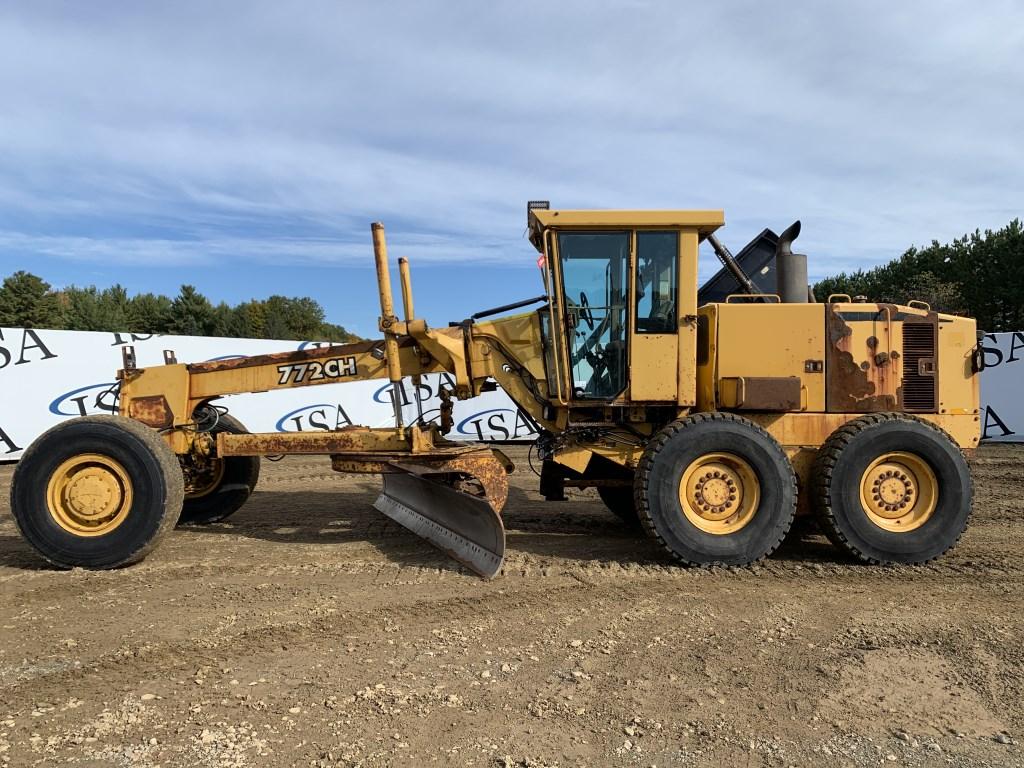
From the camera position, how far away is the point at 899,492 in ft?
17.7

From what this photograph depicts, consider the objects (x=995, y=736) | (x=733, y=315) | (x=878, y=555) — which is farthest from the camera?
(x=733, y=315)

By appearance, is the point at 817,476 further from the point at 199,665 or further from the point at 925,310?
the point at 199,665

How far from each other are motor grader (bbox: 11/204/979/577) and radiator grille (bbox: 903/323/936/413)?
0.05 feet

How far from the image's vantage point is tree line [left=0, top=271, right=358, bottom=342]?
39.2 metres

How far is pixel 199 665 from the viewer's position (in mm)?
3602

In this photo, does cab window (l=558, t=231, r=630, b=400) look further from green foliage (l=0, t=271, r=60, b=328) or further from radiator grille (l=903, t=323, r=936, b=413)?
green foliage (l=0, t=271, r=60, b=328)

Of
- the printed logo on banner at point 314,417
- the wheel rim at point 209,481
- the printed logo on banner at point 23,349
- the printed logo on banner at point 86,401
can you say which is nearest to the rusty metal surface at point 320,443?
the wheel rim at point 209,481

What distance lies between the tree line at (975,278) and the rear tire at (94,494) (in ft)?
83.0

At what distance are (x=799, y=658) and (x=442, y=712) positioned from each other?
74.5 inches

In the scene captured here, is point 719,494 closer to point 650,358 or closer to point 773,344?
point 650,358

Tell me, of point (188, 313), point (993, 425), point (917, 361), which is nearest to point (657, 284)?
point (917, 361)

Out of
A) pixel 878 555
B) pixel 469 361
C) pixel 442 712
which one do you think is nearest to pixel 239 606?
pixel 442 712

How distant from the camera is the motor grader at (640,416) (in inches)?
205

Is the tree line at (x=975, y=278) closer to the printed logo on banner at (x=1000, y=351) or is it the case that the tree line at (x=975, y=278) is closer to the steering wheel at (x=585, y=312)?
the printed logo on banner at (x=1000, y=351)
